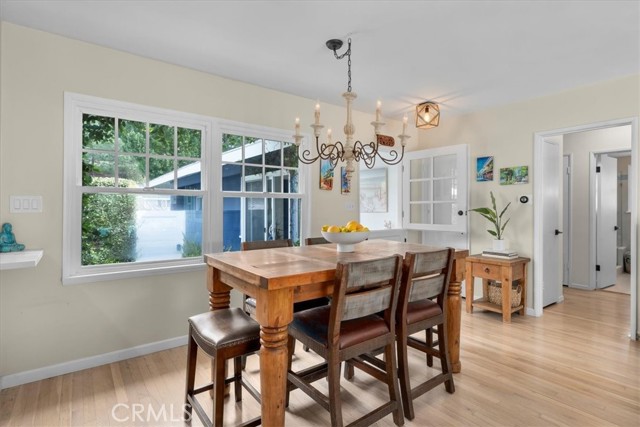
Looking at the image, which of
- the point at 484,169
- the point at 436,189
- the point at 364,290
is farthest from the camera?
the point at 436,189

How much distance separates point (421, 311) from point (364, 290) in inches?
20.6

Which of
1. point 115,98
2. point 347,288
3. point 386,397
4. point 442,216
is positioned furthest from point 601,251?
point 115,98

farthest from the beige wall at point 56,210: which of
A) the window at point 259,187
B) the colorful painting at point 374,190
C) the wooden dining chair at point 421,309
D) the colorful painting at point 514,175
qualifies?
the colorful painting at point 514,175

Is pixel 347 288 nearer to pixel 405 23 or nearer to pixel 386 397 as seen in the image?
pixel 386 397

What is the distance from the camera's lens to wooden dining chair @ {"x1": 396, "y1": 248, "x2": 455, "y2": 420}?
2.00 metres

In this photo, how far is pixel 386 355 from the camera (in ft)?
6.38

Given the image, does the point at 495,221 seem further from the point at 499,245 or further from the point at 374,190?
the point at 374,190

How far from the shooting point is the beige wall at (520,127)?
129 inches

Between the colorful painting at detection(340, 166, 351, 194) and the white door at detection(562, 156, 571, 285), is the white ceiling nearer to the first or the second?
the colorful painting at detection(340, 166, 351, 194)

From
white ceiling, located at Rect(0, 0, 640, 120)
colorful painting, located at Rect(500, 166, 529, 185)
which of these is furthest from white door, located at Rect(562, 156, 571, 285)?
white ceiling, located at Rect(0, 0, 640, 120)

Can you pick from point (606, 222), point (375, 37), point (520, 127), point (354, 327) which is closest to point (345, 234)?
point (354, 327)

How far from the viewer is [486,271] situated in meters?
3.80

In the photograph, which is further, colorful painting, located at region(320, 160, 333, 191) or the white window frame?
colorful painting, located at region(320, 160, 333, 191)

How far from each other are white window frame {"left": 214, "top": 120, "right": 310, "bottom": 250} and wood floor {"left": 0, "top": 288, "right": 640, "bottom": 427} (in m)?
1.32
